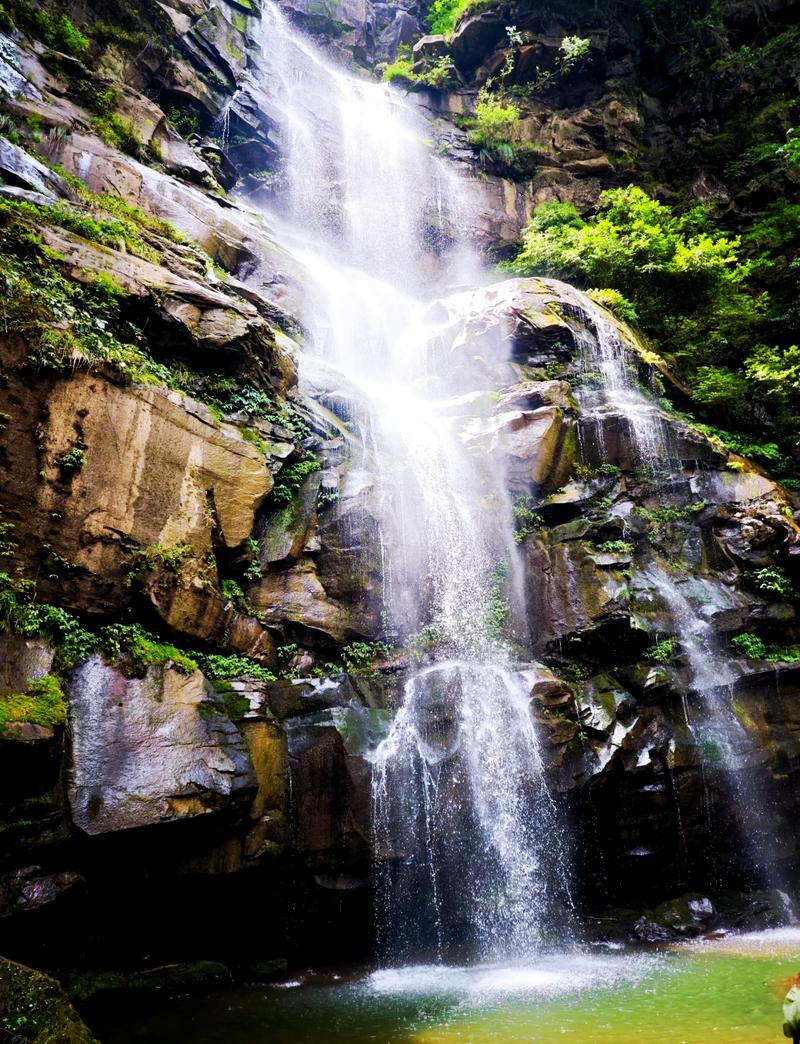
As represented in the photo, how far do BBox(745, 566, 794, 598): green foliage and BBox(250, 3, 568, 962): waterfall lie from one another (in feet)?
15.4

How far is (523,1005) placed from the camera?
275 inches

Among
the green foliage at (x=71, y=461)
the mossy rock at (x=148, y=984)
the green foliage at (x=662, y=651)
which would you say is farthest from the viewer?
the green foliage at (x=662, y=651)

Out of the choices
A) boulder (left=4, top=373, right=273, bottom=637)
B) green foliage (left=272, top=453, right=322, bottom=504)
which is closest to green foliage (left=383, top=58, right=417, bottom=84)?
green foliage (left=272, top=453, right=322, bottom=504)

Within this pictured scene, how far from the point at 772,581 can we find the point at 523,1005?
904cm

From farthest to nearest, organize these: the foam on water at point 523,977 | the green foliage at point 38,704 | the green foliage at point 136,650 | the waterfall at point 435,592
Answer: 1. the waterfall at point 435,592
2. the green foliage at point 136,650
3. the foam on water at point 523,977
4. the green foliage at point 38,704

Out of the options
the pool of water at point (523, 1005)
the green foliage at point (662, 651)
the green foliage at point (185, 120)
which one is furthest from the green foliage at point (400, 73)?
the pool of water at point (523, 1005)

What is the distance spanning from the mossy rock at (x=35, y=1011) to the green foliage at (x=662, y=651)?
965 cm

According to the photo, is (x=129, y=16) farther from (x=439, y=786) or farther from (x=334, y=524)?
(x=439, y=786)

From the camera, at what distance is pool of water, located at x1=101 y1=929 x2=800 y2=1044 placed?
612 centimetres

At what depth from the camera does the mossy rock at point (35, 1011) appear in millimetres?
4414

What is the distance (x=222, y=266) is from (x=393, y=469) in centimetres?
819

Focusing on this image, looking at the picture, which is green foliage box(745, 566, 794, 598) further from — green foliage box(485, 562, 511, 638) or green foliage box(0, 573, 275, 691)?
green foliage box(0, 573, 275, 691)

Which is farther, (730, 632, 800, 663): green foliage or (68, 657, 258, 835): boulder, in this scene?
(730, 632, 800, 663): green foliage

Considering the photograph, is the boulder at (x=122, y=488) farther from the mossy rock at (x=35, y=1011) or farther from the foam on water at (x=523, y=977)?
the foam on water at (x=523, y=977)
